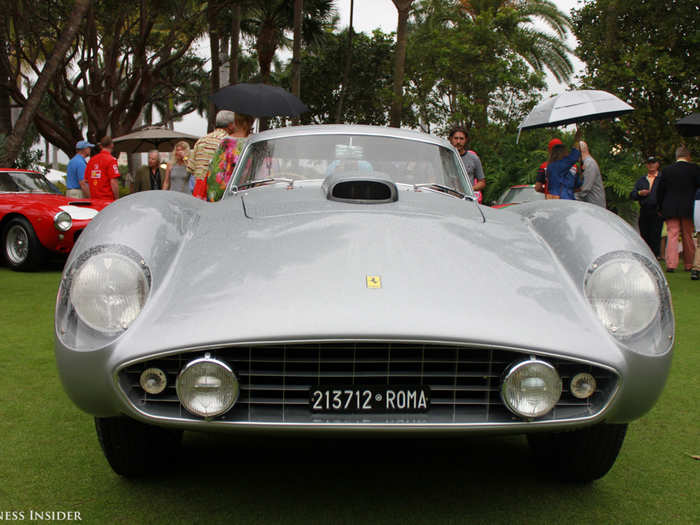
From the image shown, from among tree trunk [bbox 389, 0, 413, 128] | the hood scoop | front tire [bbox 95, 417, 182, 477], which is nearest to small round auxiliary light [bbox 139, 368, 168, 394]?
front tire [bbox 95, 417, 182, 477]

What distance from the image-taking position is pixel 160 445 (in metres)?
2.48

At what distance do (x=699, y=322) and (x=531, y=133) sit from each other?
10.5 m

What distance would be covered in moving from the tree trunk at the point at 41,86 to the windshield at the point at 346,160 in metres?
9.51

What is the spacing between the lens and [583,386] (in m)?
2.05

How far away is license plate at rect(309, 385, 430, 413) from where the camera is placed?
1993mm

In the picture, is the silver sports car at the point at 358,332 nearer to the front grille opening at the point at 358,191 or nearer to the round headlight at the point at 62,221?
the front grille opening at the point at 358,191

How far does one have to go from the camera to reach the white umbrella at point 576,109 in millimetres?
7593

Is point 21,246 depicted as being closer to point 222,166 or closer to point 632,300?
point 222,166

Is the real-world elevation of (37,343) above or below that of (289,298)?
below

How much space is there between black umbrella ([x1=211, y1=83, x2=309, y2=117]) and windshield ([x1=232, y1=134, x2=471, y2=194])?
6.72 meters

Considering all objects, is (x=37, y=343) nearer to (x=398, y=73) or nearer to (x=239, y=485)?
(x=239, y=485)

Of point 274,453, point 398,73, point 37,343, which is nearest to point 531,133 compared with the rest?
point 398,73

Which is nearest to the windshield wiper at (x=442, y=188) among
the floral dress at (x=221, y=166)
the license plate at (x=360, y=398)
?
the floral dress at (x=221, y=166)

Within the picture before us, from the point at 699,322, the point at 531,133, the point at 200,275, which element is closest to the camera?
the point at 200,275
